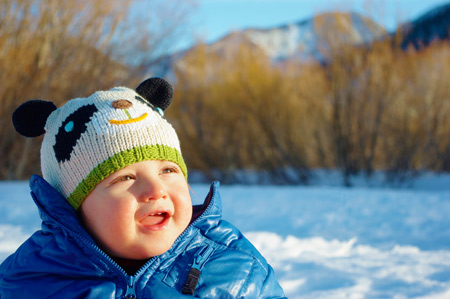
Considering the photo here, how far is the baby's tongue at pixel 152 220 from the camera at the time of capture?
1275 mm

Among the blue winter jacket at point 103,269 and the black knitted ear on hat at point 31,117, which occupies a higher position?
the black knitted ear on hat at point 31,117

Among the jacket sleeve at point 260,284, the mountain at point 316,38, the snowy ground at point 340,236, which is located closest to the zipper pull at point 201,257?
the jacket sleeve at point 260,284

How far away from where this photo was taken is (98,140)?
4.43ft

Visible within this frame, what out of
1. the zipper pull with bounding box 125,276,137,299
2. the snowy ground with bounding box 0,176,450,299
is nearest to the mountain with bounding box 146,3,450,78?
the snowy ground with bounding box 0,176,450,299

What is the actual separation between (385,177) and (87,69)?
5029mm

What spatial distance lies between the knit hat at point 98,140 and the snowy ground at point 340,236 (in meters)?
0.95

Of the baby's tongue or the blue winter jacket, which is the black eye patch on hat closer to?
the blue winter jacket

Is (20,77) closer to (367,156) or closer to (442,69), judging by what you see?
(367,156)

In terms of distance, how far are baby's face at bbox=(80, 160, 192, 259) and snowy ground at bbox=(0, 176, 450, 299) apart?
82cm

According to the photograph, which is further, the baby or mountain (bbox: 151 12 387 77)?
mountain (bbox: 151 12 387 77)

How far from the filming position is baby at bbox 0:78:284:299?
1.27 metres

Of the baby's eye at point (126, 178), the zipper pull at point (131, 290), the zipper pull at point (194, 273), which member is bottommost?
the zipper pull at point (131, 290)

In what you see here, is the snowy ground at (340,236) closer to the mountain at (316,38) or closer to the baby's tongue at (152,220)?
the baby's tongue at (152,220)

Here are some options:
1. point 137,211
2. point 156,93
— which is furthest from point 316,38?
point 137,211
